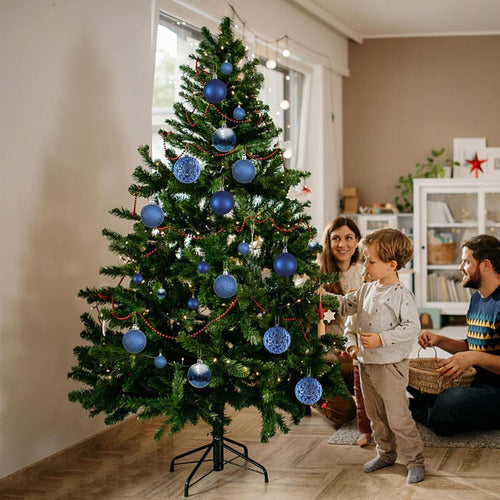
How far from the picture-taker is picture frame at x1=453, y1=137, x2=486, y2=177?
700 cm

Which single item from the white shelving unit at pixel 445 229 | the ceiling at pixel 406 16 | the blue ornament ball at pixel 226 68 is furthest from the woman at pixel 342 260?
the white shelving unit at pixel 445 229

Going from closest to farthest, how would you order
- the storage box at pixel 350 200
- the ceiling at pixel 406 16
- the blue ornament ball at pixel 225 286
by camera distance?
the blue ornament ball at pixel 225 286 → the ceiling at pixel 406 16 → the storage box at pixel 350 200

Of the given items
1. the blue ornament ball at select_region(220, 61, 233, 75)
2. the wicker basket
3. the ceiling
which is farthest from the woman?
the ceiling

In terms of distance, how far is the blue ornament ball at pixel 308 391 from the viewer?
273 centimetres

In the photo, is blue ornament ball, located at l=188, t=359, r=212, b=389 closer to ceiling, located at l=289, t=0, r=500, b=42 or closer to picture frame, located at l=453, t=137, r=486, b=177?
ceiling, located at l=289, t=0, r=500, b=42

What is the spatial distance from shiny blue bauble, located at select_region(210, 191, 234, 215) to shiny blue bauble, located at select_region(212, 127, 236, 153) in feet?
0.56

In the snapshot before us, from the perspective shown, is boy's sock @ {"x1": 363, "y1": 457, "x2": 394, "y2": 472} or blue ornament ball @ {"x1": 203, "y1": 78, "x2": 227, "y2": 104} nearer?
blue ornament ball @ {"x1": 203, "y1": 78, "x2": 227, "y2": 104}

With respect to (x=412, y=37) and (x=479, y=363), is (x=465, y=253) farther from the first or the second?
Result: (x=412, y=37)

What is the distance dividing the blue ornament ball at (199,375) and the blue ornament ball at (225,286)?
25cm

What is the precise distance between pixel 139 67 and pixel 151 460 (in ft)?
6.07

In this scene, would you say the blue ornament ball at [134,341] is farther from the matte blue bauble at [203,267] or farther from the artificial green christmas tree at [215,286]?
the matte blue bauble at [203,267]

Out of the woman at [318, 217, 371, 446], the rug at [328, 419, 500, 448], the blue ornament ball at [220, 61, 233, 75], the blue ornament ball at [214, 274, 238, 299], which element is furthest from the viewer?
the woman at [318, 217, 371, 446]

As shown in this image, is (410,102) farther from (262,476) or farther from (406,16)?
(262,476)

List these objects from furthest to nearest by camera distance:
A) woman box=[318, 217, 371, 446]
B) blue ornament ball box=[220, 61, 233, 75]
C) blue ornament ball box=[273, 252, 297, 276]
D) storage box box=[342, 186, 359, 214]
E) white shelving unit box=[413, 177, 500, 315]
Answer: storage box box=[342, 186, 359, 214] < white shelving unit box=[413, 177, 500, 315] < woman box=[318, 217, 371, 446] < blue ornament ball box=[220, 61, 233, 75] < blue ornament ball box=[273, 252, 297, 276]
